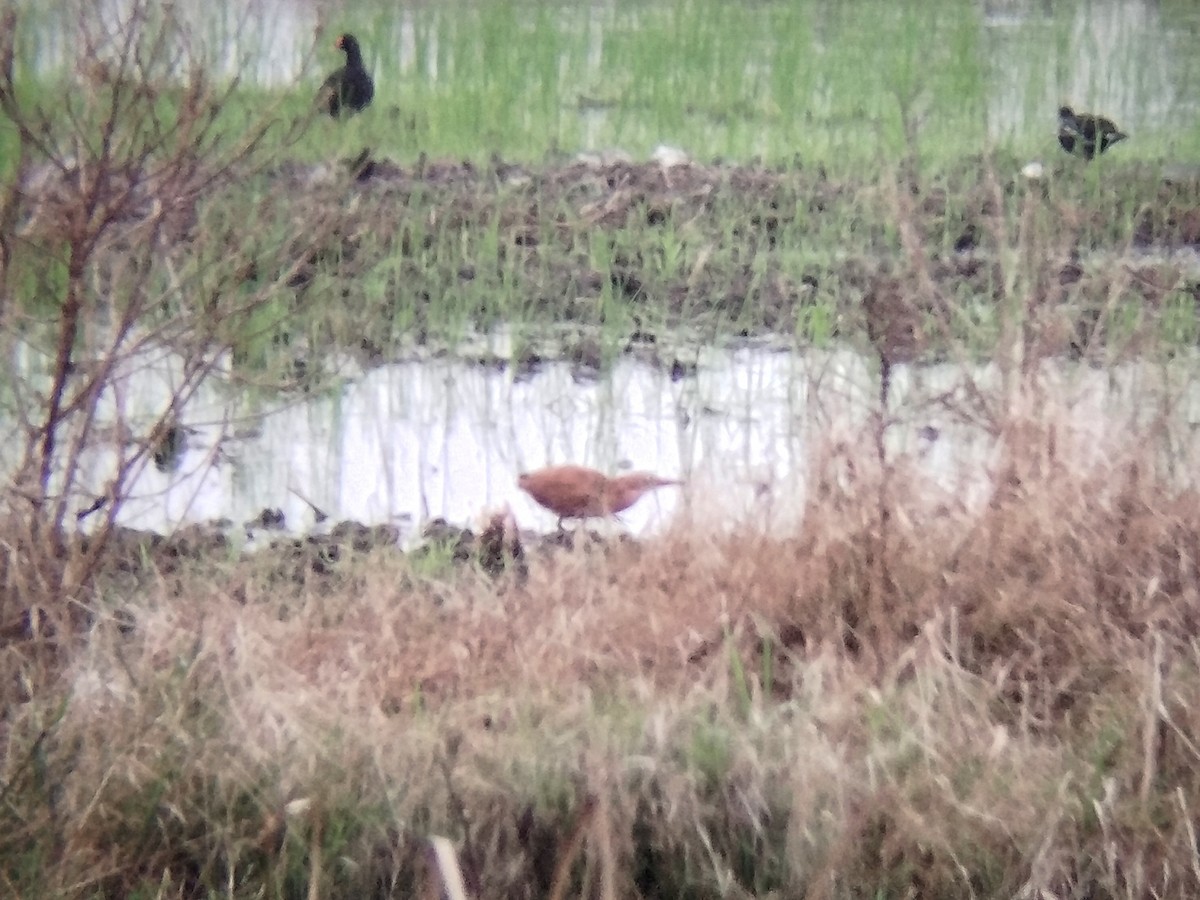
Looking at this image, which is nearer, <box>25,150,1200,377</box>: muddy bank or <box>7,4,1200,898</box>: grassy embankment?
<box>7,4,1200,898</box>: grassy embankment

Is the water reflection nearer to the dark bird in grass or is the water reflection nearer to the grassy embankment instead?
the grassy embankment

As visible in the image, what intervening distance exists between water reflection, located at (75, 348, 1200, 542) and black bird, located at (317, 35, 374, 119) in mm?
460

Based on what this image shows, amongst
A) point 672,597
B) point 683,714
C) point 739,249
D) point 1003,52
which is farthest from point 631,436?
point 1003,52

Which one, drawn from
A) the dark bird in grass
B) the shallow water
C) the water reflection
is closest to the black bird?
the shallow water

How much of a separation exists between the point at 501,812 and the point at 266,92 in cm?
109

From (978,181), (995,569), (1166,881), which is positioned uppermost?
(978,181)

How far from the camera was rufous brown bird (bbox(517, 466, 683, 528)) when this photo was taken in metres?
1.76

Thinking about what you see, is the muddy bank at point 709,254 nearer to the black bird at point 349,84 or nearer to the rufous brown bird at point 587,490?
the black bird at point 349,84

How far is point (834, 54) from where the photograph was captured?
1.99 meters

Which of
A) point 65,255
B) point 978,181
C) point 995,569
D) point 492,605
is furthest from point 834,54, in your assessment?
point 65,255

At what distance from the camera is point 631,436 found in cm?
184

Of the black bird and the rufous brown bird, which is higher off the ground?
the black bird

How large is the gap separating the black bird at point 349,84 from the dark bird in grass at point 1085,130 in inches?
44.8

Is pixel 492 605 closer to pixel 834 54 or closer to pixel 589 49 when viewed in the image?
pixel 589 49
